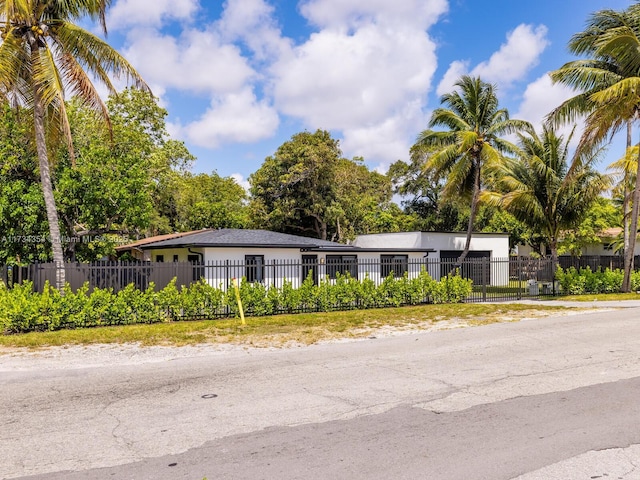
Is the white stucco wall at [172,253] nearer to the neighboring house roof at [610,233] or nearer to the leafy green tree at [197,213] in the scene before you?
the leafy green tree at [197,213]

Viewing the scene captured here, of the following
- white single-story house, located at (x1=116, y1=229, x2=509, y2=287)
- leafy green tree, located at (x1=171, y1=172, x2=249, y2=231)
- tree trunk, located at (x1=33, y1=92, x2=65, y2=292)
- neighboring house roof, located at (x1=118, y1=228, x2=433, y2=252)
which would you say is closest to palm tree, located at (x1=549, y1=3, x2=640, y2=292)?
white single-story house, located at (x1=116, y1=229, x2=509, y2=287)

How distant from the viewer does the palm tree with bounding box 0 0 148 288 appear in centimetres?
1298

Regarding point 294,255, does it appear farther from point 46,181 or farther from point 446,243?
point 446,243

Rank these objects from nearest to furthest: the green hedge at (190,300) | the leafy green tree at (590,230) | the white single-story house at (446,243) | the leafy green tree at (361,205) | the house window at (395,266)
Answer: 1. the green hedge at (190,300)
2. the house window at (395,266)
3. the white single-story house at (446,243)
4. the leafy green tree at (590,230)
5. the leafy green tree at (361,205)

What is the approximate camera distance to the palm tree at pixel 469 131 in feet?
82.8

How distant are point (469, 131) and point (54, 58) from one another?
18.1 metres

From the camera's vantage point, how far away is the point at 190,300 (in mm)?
14172

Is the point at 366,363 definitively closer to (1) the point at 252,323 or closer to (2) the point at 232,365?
(2) the point at 232,365

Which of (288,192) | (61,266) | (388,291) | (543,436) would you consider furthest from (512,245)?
(543,436)

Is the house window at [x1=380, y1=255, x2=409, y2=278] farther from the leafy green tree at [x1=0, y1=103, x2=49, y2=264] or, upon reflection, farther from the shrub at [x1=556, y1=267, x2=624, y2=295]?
the leafy green tree at [x1=0, y1=103, x2=49, y2=264]

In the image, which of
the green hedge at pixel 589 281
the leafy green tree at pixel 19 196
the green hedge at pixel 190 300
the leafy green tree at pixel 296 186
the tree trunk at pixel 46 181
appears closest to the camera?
the green hedge at pixel 190 300

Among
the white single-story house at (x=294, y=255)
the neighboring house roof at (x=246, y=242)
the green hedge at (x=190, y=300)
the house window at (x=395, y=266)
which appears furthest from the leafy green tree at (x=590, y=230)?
the green hedge at (x=190, y=300)

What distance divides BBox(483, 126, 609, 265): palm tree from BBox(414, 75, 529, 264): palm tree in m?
0.94

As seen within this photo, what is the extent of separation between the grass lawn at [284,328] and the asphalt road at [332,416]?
1943mm
